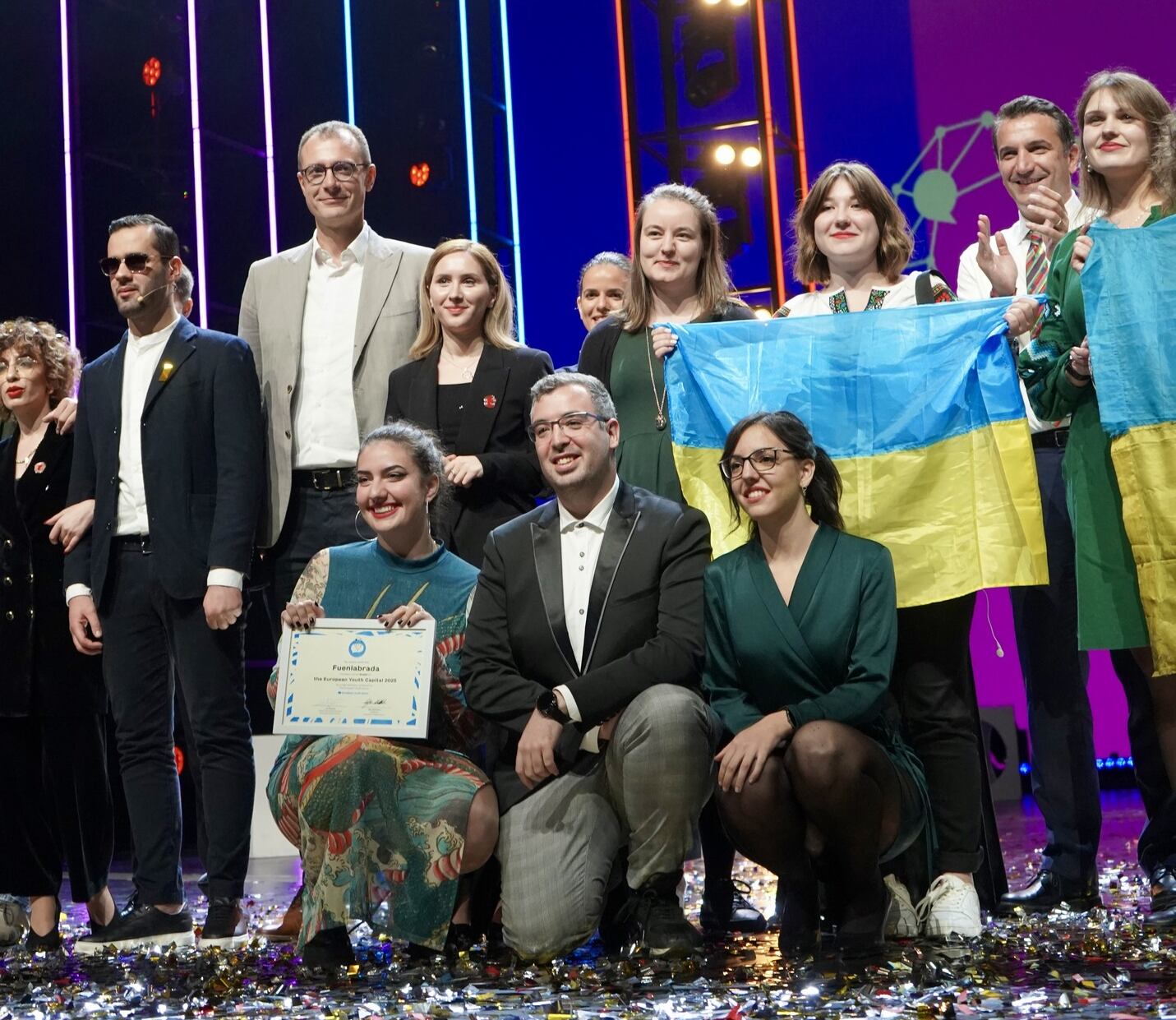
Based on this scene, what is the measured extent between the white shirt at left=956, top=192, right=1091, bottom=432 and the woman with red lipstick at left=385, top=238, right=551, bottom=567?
3.62 ft

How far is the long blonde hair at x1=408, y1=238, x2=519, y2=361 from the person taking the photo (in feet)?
12.6

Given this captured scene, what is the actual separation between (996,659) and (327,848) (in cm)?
515

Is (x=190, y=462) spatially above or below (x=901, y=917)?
above

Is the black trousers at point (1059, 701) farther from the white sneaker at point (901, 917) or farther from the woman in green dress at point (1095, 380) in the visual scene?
the white sneaker at point (901, 917)

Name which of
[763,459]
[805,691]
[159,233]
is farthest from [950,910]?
[159,233]

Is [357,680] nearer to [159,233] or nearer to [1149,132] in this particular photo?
[159,233]

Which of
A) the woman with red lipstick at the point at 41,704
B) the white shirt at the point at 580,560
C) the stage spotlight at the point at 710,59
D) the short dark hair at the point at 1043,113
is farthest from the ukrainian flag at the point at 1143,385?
the stage spotlight at the point at 710,59

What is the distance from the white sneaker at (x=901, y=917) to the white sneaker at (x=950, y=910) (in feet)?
0.06

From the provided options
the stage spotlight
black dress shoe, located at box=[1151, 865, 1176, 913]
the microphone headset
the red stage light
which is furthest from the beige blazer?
the stage spotlight

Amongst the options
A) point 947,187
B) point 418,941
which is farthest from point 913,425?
point 947,187

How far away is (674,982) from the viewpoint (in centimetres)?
265

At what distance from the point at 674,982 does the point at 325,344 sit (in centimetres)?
201

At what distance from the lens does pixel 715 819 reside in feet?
11.5

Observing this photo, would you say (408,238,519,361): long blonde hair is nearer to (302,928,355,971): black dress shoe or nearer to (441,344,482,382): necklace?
(441,344,482,382): necklace
